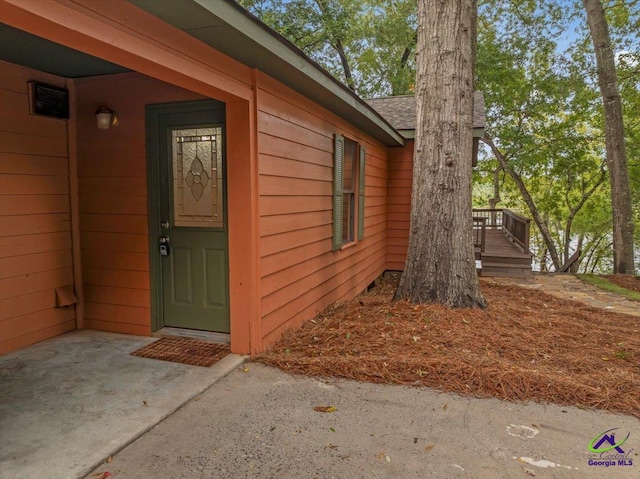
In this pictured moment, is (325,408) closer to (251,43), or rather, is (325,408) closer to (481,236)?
(251,43)

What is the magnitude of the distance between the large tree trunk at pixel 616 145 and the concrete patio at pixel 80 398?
9728 mm

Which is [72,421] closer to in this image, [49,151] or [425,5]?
[49,151]

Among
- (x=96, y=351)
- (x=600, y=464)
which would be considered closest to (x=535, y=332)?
(x=600, y=464)

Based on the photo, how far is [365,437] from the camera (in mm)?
2336

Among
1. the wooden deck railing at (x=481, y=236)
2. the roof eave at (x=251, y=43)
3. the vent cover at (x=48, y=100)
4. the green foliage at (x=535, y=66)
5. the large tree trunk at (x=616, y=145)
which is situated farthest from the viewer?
the green foliage at (x=535, y=66)

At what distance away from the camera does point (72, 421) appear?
7.82 feet

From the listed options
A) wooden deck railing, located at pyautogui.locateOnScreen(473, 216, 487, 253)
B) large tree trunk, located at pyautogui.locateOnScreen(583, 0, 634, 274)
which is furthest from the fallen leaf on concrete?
large tree trunk, located at pyautogui.locateOnScreen(583, 0, 634, 274)

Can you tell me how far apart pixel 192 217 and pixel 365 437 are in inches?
93.8

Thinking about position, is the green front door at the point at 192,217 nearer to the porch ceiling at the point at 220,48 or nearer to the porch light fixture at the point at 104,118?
the porch light fixture at the point at 104,118

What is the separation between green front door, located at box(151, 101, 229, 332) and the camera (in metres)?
3.68

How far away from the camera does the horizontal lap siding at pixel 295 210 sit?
11.6ft

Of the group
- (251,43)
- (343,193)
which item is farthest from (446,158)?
(251,43)

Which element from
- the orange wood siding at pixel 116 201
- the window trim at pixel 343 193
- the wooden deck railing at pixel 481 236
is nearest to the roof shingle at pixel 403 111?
the window trim at pixel 343 193

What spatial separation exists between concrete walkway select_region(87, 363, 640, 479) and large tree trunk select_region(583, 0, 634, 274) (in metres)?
8.62
